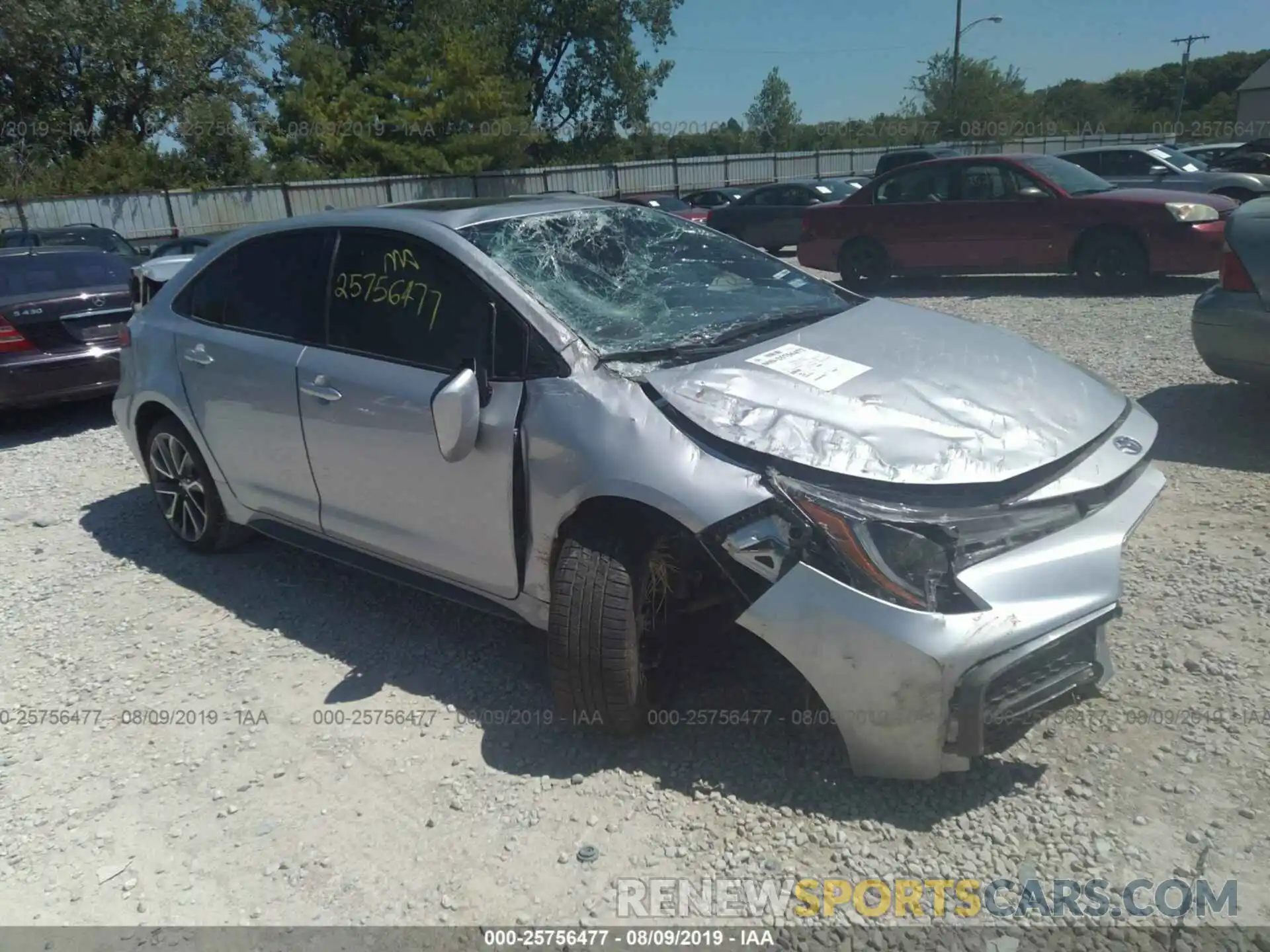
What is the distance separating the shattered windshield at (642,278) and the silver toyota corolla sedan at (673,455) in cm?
2

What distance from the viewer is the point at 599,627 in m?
2.82

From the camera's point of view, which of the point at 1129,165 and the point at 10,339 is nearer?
the point at 10,339

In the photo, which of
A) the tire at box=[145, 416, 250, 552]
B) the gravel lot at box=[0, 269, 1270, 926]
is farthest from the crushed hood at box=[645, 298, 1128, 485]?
the tire at box=[145, 416, 250, 552]

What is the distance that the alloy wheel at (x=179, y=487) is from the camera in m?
4.59

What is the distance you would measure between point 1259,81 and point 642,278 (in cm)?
7184

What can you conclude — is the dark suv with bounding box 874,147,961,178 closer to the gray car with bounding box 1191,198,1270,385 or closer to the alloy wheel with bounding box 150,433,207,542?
the gray car with bounding box 1191,198,1270,385

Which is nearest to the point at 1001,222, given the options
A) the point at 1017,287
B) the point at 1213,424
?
the point at 1017,287

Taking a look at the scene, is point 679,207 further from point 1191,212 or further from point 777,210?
point 1191,212

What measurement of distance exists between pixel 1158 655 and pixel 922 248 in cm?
884

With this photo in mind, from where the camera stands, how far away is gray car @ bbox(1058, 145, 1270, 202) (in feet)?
44.5

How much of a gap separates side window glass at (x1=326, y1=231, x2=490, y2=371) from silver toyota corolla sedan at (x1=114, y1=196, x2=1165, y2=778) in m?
0.01

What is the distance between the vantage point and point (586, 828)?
2729 mm

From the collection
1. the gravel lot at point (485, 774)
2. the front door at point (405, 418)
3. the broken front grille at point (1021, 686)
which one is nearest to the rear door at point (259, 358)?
the front door at point (405, 418)

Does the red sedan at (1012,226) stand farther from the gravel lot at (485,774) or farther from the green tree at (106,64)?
the green tree at (106,64)
